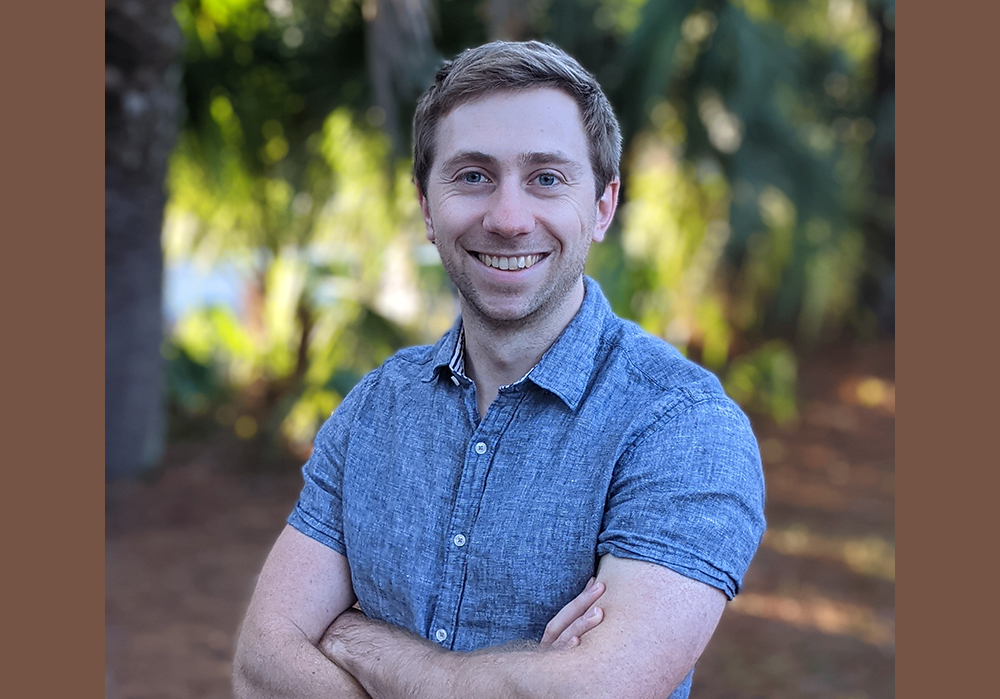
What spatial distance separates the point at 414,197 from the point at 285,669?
6.04m

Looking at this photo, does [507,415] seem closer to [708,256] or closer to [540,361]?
[540,361]

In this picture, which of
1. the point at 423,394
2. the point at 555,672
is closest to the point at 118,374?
the point at 423,394

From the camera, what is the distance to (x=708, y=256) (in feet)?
31.7

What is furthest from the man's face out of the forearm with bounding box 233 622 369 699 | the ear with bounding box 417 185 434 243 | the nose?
the forearm with bounding box 233 622 369 699

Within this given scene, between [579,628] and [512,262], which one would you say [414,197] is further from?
[579,628]

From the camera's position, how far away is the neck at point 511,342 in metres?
1.93

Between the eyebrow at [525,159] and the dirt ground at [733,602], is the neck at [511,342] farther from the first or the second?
the dirt ground at [733,602]

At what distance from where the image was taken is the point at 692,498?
165 cm

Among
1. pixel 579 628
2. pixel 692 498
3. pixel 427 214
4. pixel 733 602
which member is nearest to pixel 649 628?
pixel 579 628

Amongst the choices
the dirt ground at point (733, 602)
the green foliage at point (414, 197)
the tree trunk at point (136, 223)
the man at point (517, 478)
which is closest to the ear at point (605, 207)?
the man at point (517, 478)

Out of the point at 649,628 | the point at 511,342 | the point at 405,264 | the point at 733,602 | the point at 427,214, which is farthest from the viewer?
the point at 405,264

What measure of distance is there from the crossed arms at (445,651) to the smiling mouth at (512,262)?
22.8 inches

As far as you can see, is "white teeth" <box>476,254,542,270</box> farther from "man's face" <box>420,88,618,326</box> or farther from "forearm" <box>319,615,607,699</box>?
"forearm" <box>319,615,607,699</box>

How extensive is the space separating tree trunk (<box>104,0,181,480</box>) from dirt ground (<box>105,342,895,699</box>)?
45 centimetres
